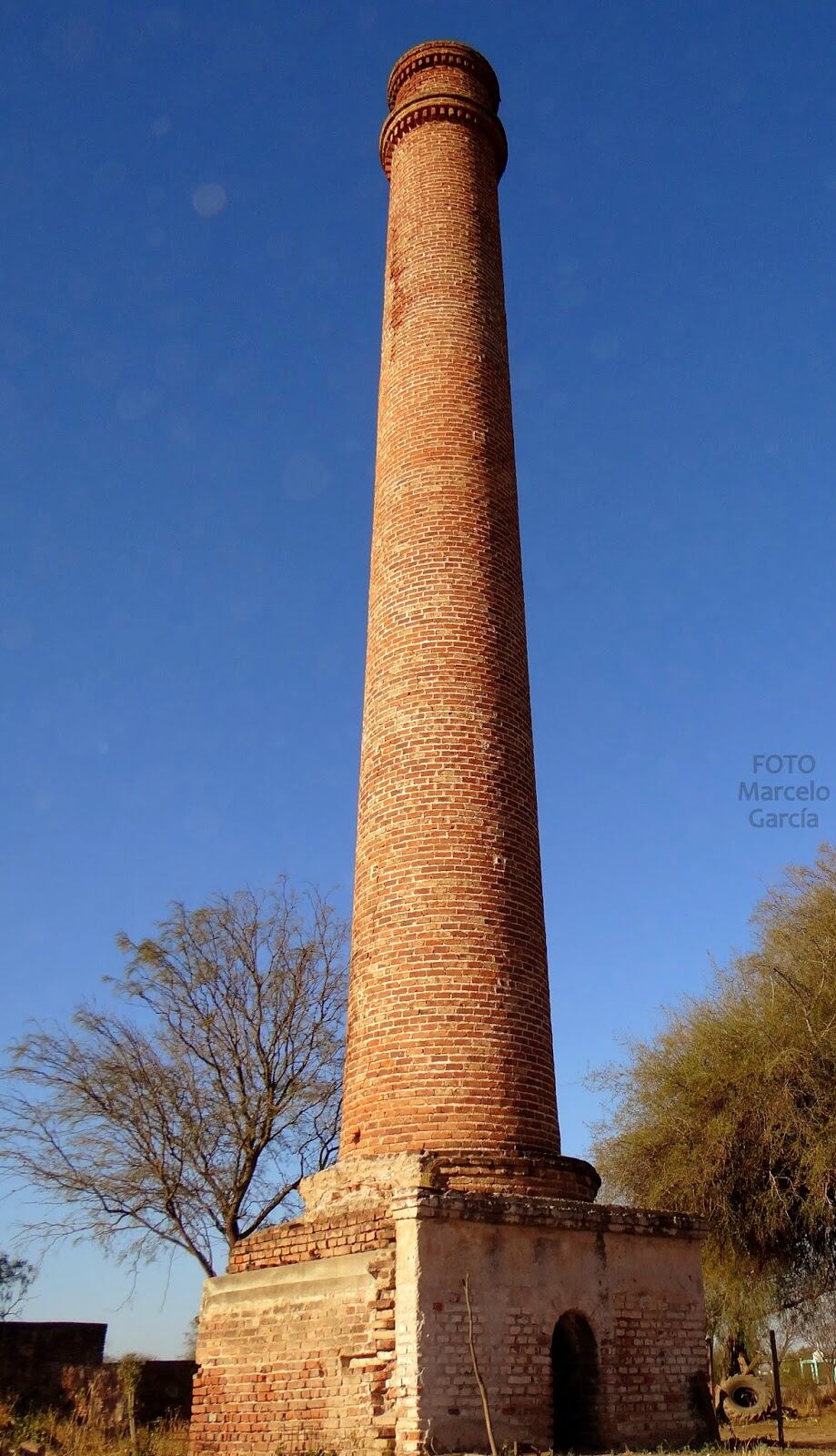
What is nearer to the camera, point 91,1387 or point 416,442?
point 416,442

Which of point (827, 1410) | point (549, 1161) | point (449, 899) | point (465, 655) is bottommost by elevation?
point (827, 1410)

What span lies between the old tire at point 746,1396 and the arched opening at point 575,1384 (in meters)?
12.8

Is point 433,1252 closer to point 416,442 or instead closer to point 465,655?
point 465,655

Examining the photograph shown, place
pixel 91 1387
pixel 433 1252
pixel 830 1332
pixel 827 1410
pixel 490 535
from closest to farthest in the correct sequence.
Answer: pixel 433 1252 → pixel 490 535 → pixel 91 1387 → pixel 830 1332 → pixel 827 1410

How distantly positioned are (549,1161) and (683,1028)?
10030 millimetres

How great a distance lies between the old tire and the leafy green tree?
1.93 meters

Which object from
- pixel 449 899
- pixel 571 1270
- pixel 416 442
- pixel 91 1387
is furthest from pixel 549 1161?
pixel 91 1387

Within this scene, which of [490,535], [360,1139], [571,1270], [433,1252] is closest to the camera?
[433,1252]

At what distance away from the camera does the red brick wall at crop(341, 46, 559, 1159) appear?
8109 millimetres

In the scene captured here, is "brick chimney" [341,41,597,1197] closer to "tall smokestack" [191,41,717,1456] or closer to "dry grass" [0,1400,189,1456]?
"tall smokestack" [191,41,717,1456]

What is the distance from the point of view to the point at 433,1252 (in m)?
6.74

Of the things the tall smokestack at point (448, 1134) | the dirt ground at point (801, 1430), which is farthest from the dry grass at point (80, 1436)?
the dirt ground at point (801, 1430)

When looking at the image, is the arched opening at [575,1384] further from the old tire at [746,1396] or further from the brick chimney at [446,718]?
the old tire at [746,1396]

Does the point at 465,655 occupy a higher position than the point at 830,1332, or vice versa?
the point at 465,655
